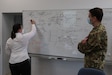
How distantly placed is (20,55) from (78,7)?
1.37 m

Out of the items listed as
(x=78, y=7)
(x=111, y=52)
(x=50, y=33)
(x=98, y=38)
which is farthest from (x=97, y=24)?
(x=50, y=33)

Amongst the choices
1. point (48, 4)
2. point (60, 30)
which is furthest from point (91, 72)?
point (48, 4)

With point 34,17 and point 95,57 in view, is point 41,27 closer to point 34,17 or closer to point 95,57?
point 34,17

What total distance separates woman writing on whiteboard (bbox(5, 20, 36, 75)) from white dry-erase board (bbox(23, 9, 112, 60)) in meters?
0.35

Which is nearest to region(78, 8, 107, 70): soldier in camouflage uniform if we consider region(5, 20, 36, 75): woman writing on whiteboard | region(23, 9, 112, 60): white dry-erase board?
region(23, 9, 112, 60): white dry-erase board

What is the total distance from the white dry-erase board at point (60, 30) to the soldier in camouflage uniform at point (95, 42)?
805 mm

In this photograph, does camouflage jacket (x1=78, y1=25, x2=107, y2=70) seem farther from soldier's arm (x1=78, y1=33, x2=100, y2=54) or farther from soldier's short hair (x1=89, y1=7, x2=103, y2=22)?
soldier's short hair (x1=89, y1=7, x2=103, y2=22)

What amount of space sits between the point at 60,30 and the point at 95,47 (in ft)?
4.46

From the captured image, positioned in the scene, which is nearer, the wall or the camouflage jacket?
the camouflage jacket

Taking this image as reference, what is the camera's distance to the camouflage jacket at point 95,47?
8.29 feet

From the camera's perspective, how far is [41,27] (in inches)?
159

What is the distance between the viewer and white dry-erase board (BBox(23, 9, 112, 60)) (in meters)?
3.56

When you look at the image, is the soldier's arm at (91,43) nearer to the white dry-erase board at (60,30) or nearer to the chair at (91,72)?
the chair at (91,72)

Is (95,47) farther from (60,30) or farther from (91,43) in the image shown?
(60,30)
